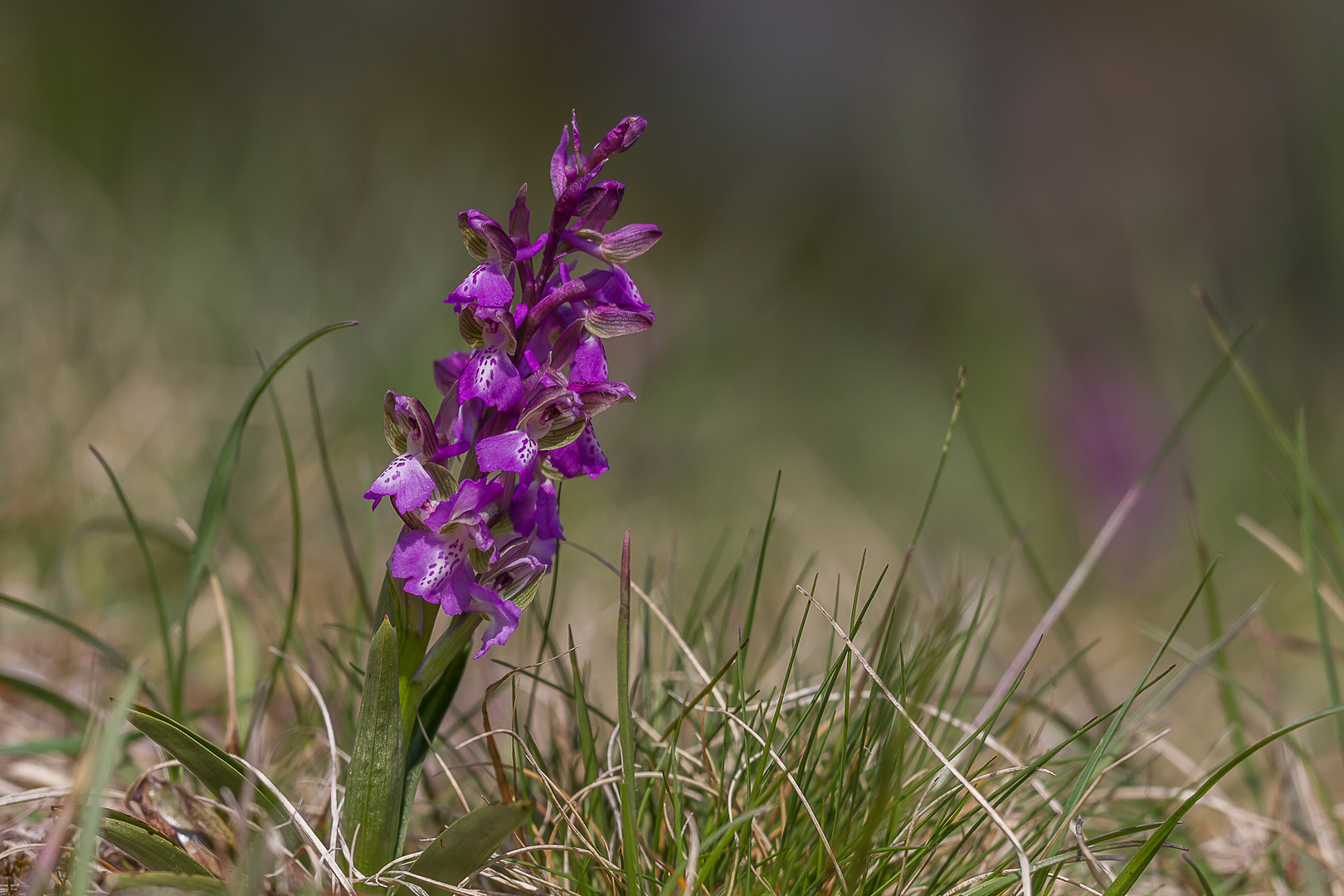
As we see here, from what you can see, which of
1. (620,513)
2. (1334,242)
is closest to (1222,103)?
(1334,242)

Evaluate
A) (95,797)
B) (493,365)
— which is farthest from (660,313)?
(95,797)

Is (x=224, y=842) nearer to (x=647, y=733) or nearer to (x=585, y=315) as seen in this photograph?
(x=647, y=733)

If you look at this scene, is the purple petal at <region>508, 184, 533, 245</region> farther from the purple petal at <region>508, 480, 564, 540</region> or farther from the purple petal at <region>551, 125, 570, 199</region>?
the purple petal at <region>508, 480, 564, 540</region>

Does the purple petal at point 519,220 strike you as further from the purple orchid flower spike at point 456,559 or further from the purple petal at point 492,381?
the purple orchid flower spike at point 456,559

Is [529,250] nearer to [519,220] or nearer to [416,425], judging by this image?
[519,220]

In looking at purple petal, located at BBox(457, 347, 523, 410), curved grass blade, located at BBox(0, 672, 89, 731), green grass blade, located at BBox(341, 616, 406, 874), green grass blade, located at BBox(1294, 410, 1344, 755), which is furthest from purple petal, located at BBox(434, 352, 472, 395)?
green grass blade, located at BBox(1294, 410, 1344, 755)
